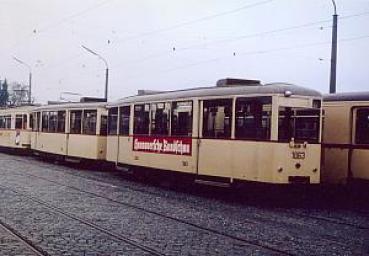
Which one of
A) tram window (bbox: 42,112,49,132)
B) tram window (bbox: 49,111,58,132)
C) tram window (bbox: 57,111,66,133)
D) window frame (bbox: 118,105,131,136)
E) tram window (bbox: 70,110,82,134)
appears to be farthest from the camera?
tram window (bbox: 42,112,49,132)

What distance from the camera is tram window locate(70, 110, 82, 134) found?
→ 25508 mm

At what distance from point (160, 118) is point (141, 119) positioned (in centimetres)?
148

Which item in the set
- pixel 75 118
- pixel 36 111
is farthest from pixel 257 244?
pixel 36 111

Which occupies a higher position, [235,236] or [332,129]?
[332,129]

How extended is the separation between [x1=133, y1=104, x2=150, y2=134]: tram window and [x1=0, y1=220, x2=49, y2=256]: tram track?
28.2 feet

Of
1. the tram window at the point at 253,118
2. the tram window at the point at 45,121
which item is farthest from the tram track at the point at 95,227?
the tram window at the point at 45,121

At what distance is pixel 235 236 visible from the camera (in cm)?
948

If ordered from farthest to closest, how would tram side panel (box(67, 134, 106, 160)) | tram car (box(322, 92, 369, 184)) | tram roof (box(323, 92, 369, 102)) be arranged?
tram side panel (box(67, 134, 106, 160)) < tram roof (box(323, 92, 369, 102)) < tram car (box(322, 92, 369, 184))

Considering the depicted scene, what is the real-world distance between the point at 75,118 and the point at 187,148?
36.2ft

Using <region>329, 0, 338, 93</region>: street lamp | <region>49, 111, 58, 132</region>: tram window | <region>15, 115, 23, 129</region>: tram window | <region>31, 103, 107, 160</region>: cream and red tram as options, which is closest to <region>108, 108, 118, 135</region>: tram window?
<region>31, 103, 107, 160</region>: cream and red tram

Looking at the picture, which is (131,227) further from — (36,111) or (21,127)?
(21,127)

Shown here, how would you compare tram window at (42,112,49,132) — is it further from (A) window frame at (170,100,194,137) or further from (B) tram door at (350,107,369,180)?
(B) tram door at (350,107,369,180)

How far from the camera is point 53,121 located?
28312 mm

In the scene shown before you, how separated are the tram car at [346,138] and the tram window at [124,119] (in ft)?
23.4
